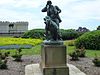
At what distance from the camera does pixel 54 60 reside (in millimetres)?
12203

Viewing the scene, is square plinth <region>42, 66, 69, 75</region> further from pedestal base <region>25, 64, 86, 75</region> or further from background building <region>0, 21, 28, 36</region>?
background building <region>0, 21, 28, 36</region>

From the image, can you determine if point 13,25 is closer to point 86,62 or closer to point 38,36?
point 38,36

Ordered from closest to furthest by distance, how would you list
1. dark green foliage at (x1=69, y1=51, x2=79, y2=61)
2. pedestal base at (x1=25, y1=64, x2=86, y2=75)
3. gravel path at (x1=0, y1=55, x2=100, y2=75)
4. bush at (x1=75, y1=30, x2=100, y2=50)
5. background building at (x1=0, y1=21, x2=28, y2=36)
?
pedestal base at (x1=25, y1=64, x2=86, y2=75) < gravel path at (x1=0, y1=55, x2=100, y2=75) < dark green foliage at (x1=69, y1=51, x2=79, y2=61) < bush at (x1=75, y1=30, x2=100, y2=50) < background building at (x1=0, y1=21, x2=28, y2=36)

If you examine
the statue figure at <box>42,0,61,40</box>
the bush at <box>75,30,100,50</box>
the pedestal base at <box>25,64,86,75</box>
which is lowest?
the pedestal base at <box>25,64,86,75</box>

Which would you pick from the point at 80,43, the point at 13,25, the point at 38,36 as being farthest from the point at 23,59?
the point at 13,25

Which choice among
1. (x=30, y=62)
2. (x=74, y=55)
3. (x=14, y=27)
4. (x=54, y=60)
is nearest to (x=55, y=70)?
(x=54, y=60)

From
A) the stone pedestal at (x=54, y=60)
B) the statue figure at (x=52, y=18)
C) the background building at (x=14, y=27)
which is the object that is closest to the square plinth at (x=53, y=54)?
the stone pedestal at (x=54, y=60)

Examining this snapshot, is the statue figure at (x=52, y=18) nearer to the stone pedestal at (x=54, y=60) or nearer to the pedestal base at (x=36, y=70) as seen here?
the stone pedestal at (x=54, y=60)

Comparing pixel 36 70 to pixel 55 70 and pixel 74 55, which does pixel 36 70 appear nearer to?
pixel 55 70

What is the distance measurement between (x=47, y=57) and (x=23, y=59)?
14.4ft

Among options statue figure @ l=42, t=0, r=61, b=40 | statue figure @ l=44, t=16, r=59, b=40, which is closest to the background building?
statue figure @ l=42, t=0, r=61, b=40

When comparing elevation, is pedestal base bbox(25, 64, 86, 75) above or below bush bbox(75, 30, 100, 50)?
below

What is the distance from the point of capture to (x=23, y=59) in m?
16.4

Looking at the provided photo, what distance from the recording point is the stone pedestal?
12.2 meters
